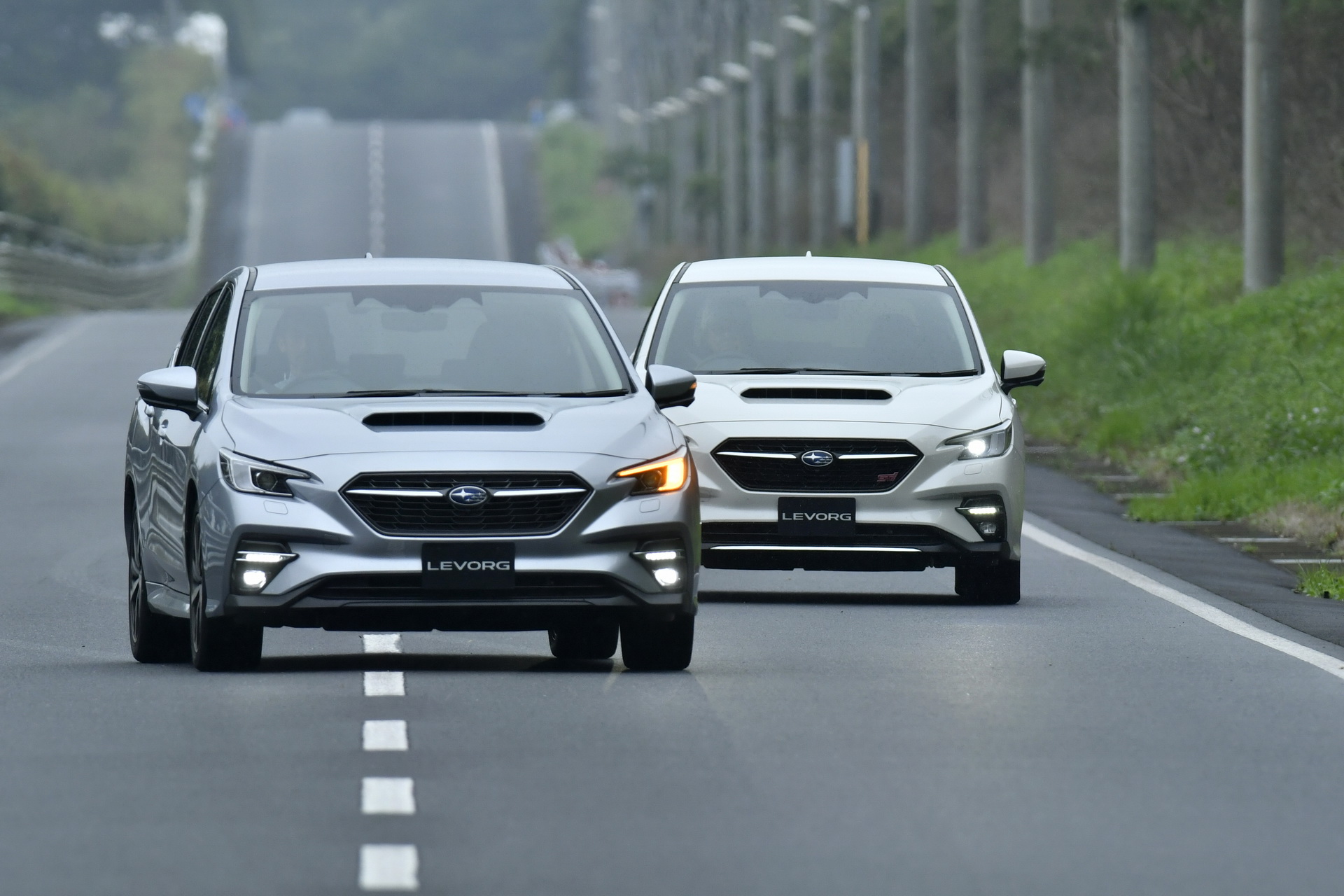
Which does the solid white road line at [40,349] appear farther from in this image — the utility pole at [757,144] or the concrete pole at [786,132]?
the utility pole at [757,144]

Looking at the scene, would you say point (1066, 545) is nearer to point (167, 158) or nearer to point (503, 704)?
point (503, 704)

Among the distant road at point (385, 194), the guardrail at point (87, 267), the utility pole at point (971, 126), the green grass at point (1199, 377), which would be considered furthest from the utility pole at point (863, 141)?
the distant road at point (385, 194)

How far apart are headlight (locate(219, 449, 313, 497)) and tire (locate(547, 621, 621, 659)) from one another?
1.42 metres

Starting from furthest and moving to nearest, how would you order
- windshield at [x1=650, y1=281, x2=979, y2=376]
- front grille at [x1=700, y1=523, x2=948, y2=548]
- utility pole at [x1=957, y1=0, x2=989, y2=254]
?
utility pole at [x1=957, y1=0, x2=989, y2=254], windshield at [x1=650, y1=281, x2=979, y2=376], front grille at [x1=700, y1=523, x2=948, y2=548]

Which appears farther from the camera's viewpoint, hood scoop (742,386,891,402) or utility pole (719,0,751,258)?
utility pole (719,0,751,258)

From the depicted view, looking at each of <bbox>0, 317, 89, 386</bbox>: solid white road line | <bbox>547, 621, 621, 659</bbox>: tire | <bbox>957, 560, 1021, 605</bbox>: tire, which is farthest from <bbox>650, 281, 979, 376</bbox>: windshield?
<bbox>0, 317, 89, 386</bbox>: solid white road line

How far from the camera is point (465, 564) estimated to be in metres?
12.1

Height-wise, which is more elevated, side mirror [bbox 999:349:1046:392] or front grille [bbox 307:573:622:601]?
side mirror [bbox 999:349:1046:392]

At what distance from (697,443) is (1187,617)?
2.44 meters

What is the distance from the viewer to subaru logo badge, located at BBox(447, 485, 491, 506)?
478 inches

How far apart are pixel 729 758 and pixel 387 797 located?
1311mm

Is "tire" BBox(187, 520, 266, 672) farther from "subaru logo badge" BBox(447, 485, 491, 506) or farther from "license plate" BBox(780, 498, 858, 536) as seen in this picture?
"license plate" BBox(780, 498, 858, 536)

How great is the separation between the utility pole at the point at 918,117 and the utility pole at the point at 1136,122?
1933cm

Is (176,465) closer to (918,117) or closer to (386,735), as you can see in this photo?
(386,735)
